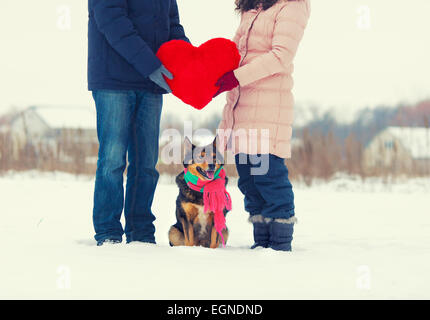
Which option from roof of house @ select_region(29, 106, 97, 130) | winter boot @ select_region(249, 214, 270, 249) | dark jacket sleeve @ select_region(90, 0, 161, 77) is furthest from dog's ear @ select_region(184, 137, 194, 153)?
roof of house @ select_region(29, 106, 97, 130)

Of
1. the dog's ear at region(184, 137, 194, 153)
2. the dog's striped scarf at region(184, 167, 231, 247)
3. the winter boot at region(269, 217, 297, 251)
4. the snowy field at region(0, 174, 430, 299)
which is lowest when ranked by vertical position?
the snowy field at region(0, 174, 430, 299)

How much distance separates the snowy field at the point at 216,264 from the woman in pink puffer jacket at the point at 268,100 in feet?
1.05

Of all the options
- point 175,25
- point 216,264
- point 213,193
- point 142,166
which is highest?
point 175,25

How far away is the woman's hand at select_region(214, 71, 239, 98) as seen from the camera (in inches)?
109

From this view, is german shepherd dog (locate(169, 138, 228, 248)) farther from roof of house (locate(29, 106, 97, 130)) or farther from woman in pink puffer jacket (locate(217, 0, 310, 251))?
roof of house (locate(29, 106, 97, 130))

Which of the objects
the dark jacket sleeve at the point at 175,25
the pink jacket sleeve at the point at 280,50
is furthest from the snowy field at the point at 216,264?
the dark jacket sleeve at the point at 175,25

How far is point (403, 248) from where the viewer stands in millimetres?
3324

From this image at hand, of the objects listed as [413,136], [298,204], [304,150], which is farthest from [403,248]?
[413,136]

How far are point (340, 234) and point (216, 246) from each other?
1.53 m

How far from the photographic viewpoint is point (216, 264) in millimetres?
2512

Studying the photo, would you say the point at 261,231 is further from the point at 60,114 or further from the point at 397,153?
the point at 60,114

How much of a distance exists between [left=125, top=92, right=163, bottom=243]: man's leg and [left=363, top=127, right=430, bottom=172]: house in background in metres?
6.37

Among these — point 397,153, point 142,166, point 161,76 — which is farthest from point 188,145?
point 397,153

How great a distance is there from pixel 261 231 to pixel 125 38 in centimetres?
146
